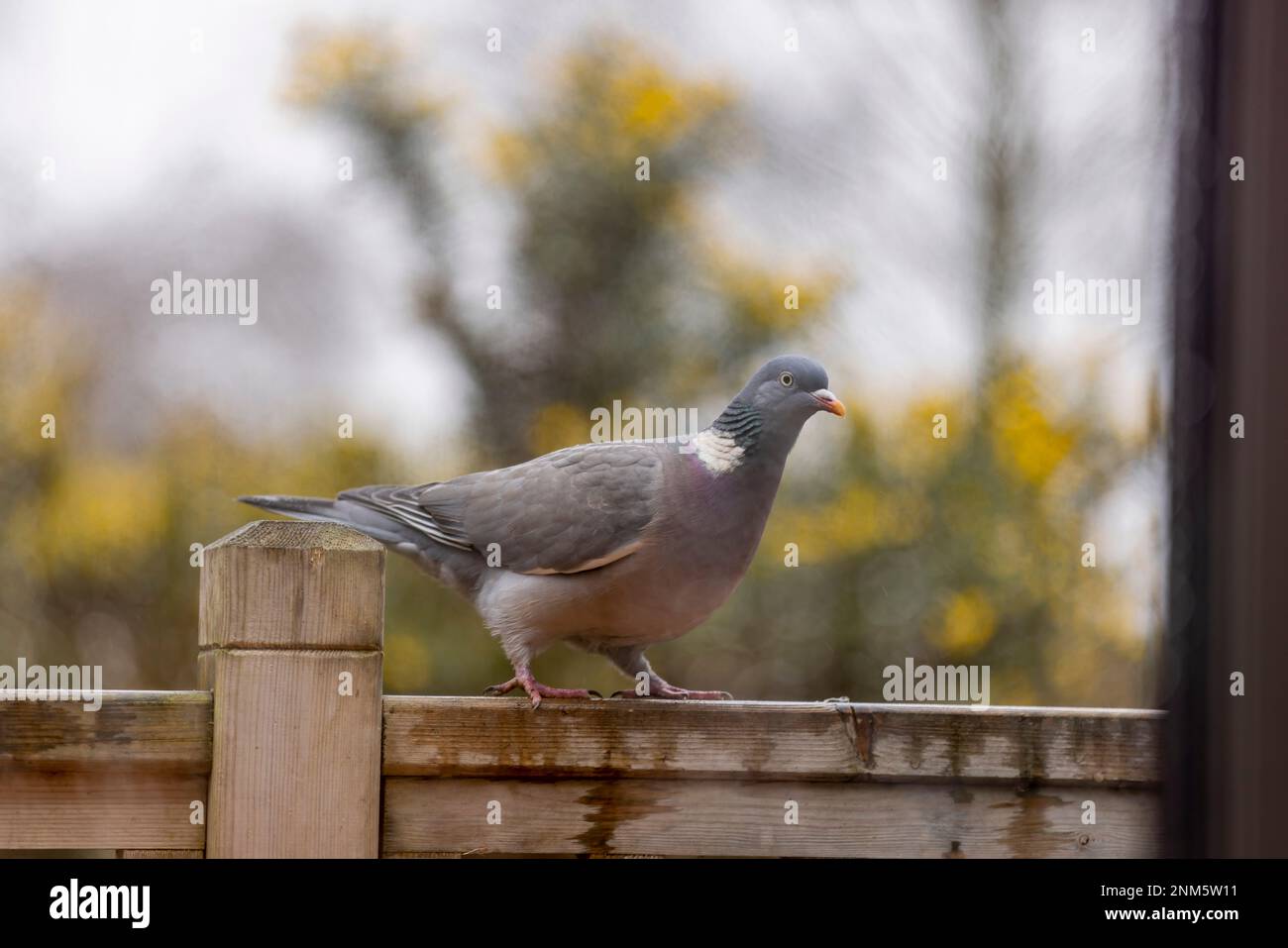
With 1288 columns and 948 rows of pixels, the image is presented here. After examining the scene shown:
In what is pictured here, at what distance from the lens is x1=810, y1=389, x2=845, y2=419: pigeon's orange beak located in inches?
74.0

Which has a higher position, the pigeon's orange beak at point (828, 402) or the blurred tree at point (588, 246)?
the blurred tree at point (588, 246)

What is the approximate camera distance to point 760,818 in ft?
4.51

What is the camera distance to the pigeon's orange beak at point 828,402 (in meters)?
1.88

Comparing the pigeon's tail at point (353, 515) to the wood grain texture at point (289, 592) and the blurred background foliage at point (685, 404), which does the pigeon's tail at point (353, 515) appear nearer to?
the wood grain texture at point (289, 592)

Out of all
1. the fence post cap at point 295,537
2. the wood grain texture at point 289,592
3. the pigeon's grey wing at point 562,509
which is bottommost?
the wood grain texture at point 289,592

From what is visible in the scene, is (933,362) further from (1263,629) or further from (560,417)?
(1263,629)

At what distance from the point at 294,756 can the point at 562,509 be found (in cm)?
73

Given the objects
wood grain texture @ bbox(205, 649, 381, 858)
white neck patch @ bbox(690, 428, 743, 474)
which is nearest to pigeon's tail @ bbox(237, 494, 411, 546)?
white neck patch @ bbox(690, 428, 743, 474)

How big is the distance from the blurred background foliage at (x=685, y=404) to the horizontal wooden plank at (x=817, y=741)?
183 cm

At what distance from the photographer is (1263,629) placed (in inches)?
26.7

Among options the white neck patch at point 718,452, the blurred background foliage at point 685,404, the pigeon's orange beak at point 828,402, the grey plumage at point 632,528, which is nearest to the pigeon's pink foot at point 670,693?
the grey plumage at point 632,528

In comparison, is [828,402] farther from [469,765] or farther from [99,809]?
[99,809]

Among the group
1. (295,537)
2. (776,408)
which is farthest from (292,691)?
(776,408)

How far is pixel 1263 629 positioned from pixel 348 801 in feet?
3.04
